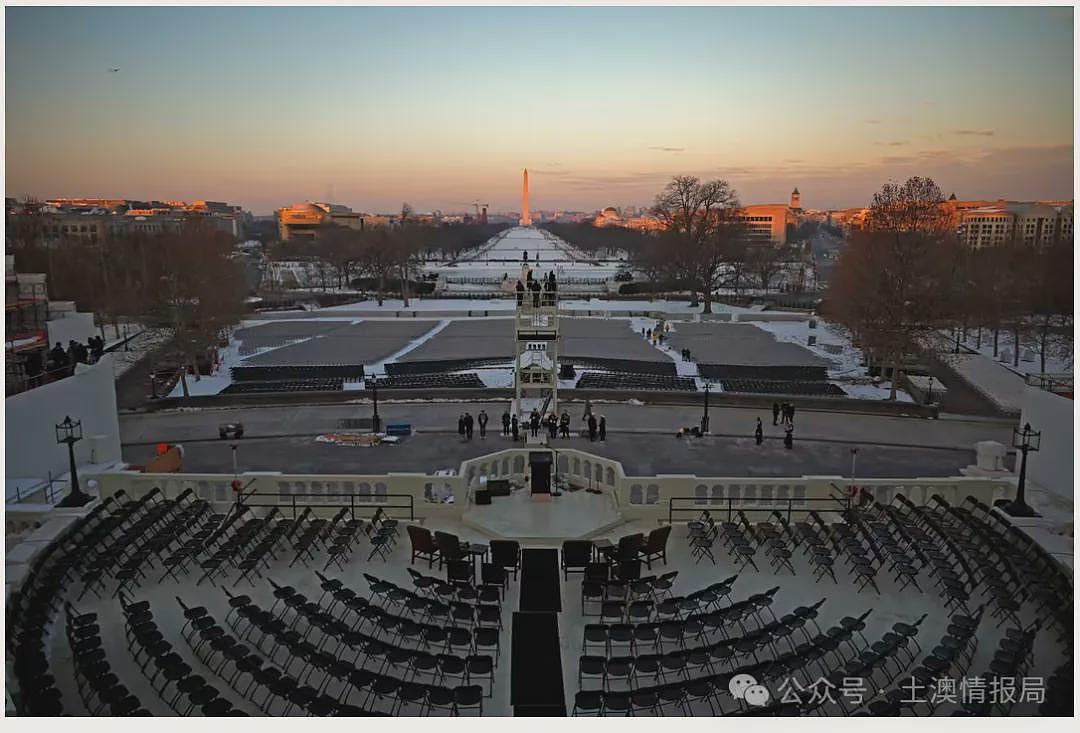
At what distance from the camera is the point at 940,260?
35875mm

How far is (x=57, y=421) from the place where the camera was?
17250mm

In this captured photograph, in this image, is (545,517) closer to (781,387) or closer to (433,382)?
(433,382)

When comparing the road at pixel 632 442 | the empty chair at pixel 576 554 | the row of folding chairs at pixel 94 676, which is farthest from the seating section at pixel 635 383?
the row of folding chairs at pixel 94 676

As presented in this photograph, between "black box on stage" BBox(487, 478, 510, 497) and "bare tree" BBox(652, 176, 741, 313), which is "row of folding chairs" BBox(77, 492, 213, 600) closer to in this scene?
"black box on stage" BBox(487, 478, 510, 497)

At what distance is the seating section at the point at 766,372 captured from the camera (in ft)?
117

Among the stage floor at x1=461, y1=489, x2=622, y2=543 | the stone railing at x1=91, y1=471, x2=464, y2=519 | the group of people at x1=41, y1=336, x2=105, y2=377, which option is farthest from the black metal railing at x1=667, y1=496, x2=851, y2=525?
the group of people at x1=41, y1=336, x2=105, y2=377

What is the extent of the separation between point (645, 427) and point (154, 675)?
18400 mm

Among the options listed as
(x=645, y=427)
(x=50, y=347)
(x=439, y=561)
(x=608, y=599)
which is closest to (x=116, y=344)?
(x=50, y=347)

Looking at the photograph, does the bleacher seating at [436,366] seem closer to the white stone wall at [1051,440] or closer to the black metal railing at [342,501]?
the black metal railing at [342,501]

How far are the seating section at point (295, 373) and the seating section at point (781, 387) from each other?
51.9 feet

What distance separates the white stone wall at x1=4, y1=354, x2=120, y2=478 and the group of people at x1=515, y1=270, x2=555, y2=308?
34.6 ft

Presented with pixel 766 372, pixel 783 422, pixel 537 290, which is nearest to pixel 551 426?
pixel 537 290

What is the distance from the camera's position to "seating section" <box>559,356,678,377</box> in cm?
3681

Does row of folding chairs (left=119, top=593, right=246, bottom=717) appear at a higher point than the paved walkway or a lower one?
higher
